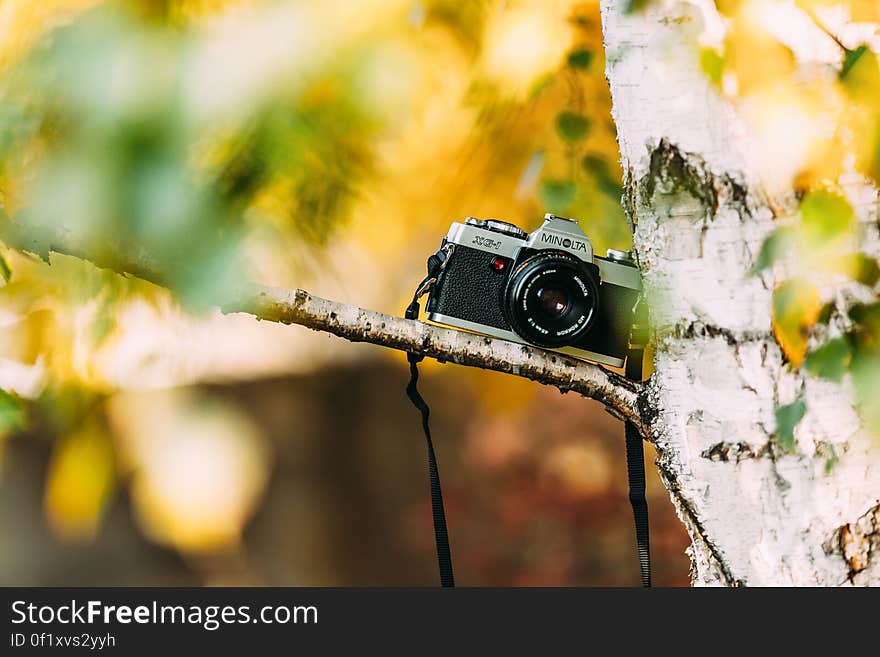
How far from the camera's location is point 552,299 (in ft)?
2.23

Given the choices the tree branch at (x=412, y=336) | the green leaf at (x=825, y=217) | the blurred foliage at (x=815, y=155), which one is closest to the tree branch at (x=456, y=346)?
the tree branch at (x=412, y=336)

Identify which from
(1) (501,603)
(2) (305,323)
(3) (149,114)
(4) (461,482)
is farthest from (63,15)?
(4) (461,482)

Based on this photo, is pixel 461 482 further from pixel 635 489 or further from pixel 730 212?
pixel 730 212

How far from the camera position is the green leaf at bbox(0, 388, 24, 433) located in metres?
0.48

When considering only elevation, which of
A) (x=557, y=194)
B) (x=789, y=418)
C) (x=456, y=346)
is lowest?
(x=789, y=418)

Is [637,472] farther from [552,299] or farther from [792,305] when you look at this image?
[792,305]

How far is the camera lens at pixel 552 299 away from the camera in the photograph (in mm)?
667

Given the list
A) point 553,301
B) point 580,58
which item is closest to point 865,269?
point 553,301

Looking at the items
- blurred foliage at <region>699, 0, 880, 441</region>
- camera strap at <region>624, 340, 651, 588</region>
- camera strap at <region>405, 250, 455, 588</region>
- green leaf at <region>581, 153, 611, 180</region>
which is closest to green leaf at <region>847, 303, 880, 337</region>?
blurred foliage at <region>699, 0, 880, 441</region>

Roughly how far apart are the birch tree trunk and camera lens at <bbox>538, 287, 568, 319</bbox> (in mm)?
90

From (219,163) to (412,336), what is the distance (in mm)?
190

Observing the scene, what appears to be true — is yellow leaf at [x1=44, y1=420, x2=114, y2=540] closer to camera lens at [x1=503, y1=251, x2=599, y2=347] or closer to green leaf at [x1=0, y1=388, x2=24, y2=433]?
green leaf at [x1=0, y1=388, x2=24, y2=433]

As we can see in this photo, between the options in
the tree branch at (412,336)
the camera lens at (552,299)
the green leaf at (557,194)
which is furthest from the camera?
the green leaf at (557,194)

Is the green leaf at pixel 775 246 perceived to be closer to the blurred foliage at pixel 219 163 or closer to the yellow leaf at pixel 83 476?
the blurred foliage at pixel 219 163
